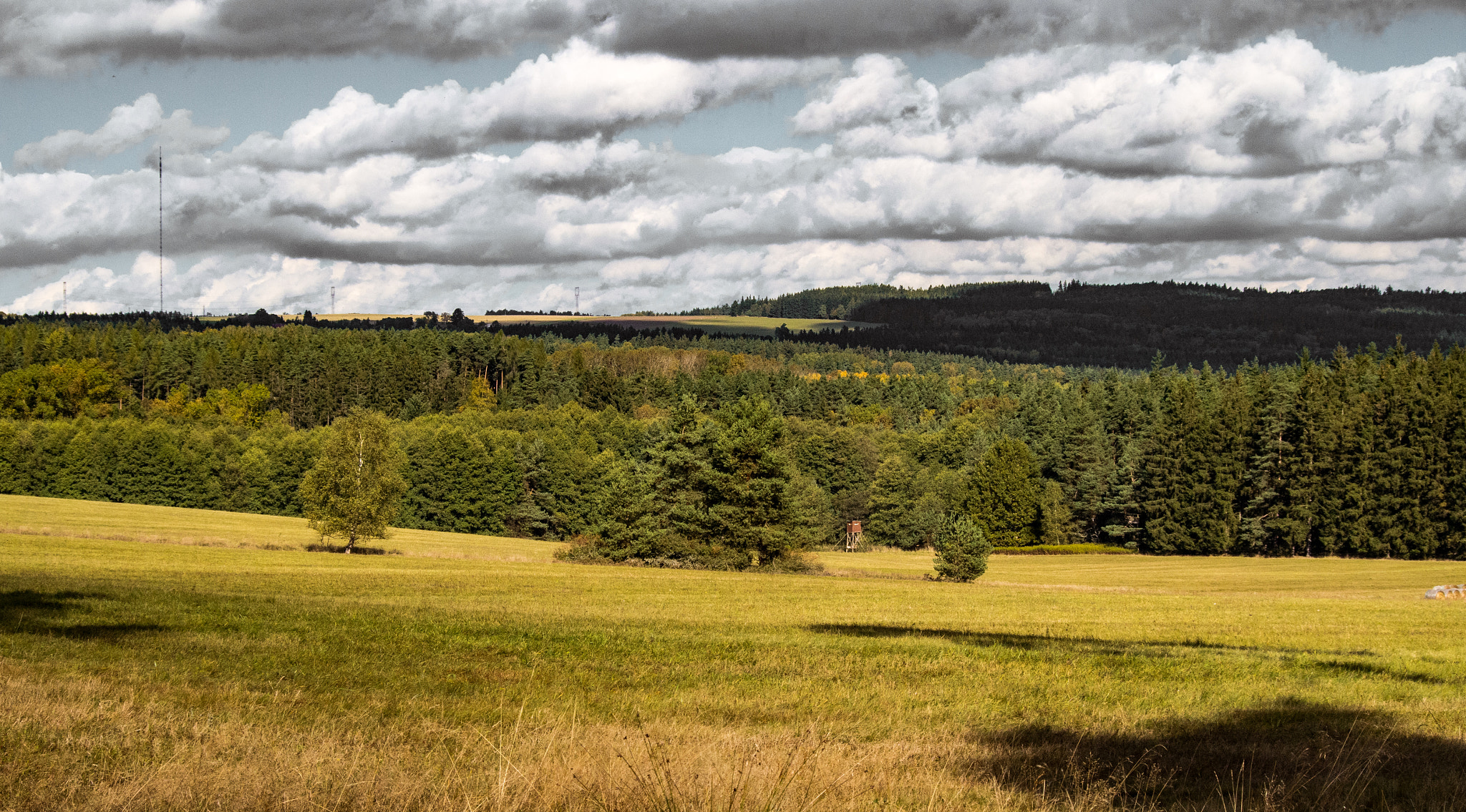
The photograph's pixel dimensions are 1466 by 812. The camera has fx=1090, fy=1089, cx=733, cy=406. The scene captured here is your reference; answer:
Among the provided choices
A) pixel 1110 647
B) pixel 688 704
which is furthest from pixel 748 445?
pixel 688 704

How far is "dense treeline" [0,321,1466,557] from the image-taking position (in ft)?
215

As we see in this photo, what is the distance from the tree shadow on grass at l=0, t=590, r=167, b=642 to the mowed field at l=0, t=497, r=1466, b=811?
0.33 feet

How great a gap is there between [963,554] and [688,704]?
1640 inches

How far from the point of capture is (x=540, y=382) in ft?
568

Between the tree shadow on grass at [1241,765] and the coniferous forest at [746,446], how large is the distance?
4840 centimetres

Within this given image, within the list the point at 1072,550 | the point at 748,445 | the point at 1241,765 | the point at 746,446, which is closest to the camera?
the point at 1241,765

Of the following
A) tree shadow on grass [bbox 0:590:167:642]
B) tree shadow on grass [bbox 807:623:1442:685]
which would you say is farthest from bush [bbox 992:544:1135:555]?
tree shadow on grass [bbox 0:590:167:642]

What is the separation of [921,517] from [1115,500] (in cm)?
2085

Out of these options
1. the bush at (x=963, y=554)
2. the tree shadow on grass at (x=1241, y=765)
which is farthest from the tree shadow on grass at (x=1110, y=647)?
the bush at (x=963, y=554)

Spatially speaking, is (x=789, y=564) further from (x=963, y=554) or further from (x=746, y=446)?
(x=963, y=554)

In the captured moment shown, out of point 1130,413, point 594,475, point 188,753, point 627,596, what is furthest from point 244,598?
point 1130,413

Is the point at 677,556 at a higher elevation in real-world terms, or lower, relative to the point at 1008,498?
higher

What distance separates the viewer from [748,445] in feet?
200

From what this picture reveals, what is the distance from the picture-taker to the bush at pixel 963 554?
52188 millimetres
